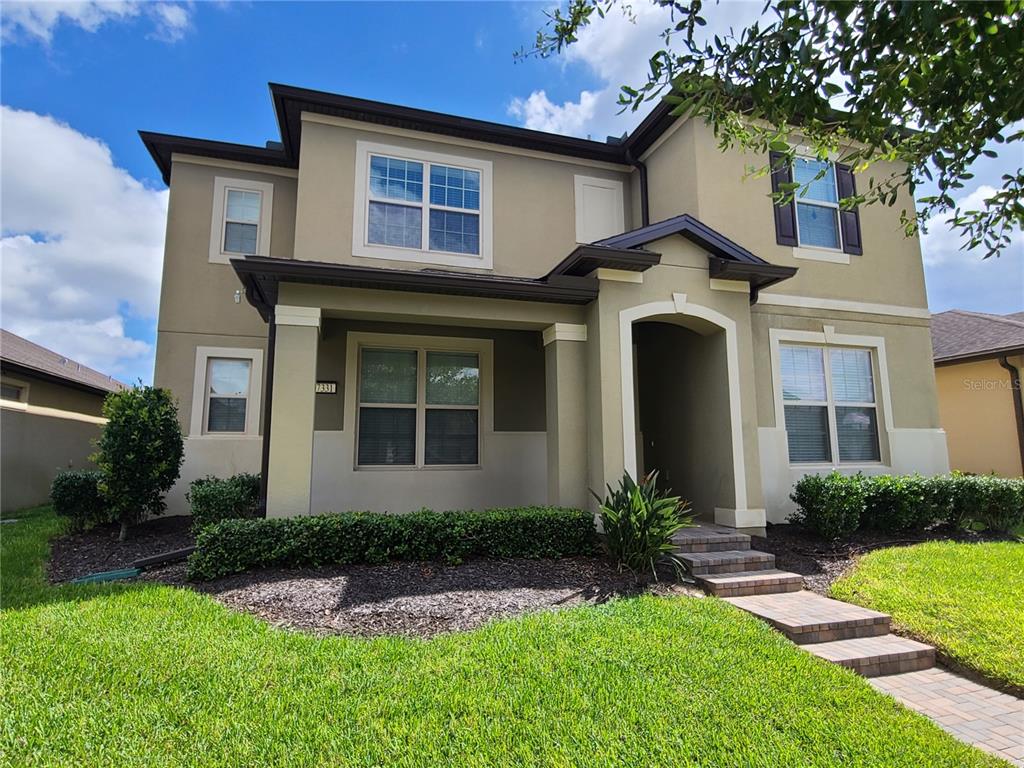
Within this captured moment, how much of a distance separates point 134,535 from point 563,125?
9892mm

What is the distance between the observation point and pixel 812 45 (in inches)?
126

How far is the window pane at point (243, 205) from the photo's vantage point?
35.1 ft

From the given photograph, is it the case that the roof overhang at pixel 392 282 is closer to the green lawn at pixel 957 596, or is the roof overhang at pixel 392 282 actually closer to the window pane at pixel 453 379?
the window pane at pixel 453 379

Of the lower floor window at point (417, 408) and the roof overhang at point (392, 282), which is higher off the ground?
the roof overhang at point (392, 282)

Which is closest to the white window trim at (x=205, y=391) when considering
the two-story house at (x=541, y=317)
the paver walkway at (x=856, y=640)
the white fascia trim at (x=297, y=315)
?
the two-story house at (x=541, y=317)

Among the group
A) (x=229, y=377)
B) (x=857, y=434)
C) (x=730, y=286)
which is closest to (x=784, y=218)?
(x=730, y=286)

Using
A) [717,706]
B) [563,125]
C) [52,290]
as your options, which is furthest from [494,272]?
[52,290]

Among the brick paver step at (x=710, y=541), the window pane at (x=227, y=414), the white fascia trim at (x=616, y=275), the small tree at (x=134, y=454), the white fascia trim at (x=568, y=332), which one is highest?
the white fascia trim at (x=616, y=275)

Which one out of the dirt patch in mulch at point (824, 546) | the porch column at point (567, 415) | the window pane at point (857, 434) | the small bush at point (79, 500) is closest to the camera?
the dirt patch in mulch at point (824, 546)

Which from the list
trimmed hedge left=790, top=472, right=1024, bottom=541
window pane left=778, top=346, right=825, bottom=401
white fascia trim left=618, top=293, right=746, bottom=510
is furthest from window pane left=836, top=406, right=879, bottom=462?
white fascia trim left=618, top=293, right=746, bottom=510

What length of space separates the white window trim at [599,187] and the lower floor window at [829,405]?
393 cm

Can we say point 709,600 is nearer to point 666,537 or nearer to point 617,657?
point 666,537

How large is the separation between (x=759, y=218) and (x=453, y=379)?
6219 mm

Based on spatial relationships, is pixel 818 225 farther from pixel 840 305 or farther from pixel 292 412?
pixel 292 412
